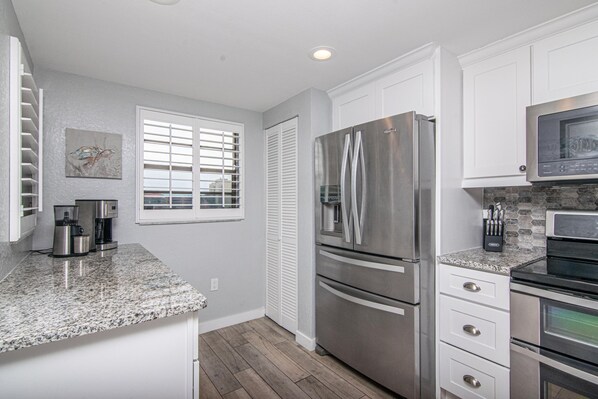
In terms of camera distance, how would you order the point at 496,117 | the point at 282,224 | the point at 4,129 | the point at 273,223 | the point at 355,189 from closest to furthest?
the point at 4,129, the point at 496,117, the point at 355,189, the point at 282,224, the point at 273,223

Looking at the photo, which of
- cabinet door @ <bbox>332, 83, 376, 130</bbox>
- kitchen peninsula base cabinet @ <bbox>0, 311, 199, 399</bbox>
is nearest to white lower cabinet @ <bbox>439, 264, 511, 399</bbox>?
cabinet door @ <bbox>332, 83, 376, 130</bbox>

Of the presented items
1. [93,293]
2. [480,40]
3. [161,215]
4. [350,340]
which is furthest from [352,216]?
[161,215]

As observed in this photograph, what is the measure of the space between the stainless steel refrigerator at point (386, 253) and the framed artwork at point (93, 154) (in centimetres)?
180

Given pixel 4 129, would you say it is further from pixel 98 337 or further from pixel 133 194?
pixel 133 194

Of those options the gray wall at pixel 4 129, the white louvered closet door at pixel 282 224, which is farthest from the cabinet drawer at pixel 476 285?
the gray wall at pixel 4 129

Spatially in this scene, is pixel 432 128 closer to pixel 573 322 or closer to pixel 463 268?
pixel 463 268

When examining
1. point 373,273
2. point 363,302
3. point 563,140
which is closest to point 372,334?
point 363,302

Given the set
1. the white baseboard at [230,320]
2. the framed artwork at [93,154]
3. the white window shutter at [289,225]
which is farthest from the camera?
the white baseboard at [230,320]

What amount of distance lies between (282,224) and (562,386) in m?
2.25

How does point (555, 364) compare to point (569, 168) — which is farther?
point (569, 168)

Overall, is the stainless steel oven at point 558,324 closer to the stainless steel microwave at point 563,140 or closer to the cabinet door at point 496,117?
the stainless steel microwave at point 563,140

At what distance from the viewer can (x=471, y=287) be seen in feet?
5.64

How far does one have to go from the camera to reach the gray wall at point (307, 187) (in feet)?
8.54

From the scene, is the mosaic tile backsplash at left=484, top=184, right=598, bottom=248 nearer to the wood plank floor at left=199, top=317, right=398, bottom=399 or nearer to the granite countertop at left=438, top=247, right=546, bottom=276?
the granite countertop at left=438, top=247, right=546, bottom=276
